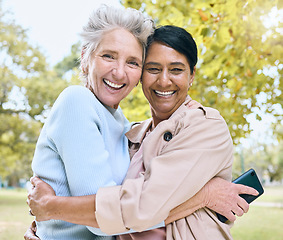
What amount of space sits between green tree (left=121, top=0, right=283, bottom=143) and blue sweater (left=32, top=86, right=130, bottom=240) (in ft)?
6.84

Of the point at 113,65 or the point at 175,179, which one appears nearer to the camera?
the point at 175,179

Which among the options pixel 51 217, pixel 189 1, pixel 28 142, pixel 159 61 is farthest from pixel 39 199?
pixel 28 142

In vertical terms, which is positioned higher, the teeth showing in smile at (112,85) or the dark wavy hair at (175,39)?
the dark wavy hair at (175,39)

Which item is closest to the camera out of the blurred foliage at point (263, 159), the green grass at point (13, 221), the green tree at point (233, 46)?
the green tree at point (233, 46)

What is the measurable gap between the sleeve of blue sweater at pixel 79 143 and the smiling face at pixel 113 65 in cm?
30

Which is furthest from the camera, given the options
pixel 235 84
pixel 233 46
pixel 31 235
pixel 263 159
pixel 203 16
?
pixel 263 159

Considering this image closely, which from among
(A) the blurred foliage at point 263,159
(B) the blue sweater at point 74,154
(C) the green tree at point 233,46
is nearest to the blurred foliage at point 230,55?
(C) the green tree at point 233,46

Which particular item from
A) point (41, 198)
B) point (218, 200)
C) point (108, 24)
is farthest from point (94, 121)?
point (218, 200)

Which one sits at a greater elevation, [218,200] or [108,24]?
[108,24]

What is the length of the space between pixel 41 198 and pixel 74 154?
11.0 inches

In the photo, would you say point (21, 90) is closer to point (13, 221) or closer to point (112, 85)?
point (13, 221)

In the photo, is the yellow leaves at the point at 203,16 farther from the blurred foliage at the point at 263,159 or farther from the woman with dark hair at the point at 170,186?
the blurred foliage at the point at 263,159

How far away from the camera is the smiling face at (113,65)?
200 cm

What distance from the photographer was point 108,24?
2006 millimetres
